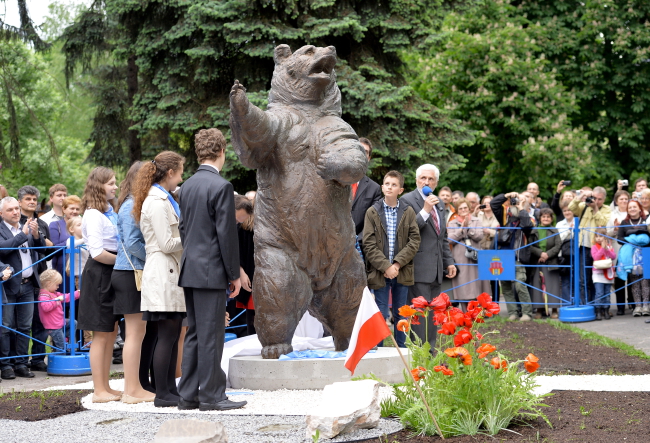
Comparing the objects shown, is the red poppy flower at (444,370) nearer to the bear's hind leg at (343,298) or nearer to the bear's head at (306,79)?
the bear's hind leg at (343,298)

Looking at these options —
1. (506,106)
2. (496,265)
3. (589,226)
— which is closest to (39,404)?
(496,265)

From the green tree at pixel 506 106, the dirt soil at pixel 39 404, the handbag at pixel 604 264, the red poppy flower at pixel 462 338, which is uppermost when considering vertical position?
the green tree at pixel 506 106

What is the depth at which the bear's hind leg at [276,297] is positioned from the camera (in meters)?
6.43

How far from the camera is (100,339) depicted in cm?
658

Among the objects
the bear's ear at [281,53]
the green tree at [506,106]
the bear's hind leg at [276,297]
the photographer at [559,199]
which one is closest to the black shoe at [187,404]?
the bear's hind leg at [276,297]

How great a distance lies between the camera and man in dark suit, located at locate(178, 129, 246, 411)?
18.8 ft

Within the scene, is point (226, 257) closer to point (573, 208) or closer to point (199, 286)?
point (199, 286)

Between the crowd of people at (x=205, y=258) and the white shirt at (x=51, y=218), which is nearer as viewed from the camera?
the crowd of people at (x=205, y=258)

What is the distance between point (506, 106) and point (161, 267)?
13684 mm

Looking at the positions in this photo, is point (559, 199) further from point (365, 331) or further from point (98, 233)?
point (365, 331)

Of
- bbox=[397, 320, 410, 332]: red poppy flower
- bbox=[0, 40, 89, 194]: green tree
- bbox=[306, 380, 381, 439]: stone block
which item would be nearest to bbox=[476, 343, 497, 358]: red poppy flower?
bbox=[397, 320, 410, 332]: red poppy flower

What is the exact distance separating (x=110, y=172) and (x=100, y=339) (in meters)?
1.44

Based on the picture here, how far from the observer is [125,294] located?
6332 mm

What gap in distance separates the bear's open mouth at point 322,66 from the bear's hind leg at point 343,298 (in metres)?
1.50
